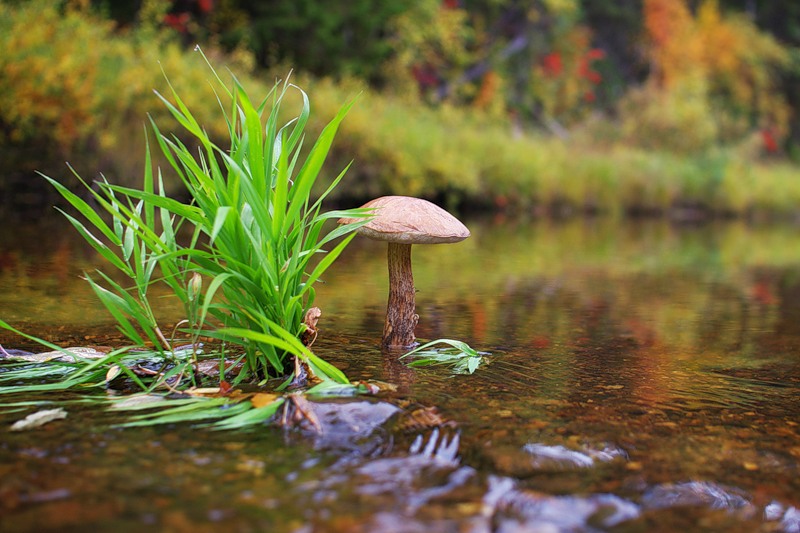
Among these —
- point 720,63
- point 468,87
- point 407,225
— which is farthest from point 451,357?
point 720,63

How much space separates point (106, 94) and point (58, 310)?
5.95 metres

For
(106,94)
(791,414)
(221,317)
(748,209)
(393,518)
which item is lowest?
(748,209)

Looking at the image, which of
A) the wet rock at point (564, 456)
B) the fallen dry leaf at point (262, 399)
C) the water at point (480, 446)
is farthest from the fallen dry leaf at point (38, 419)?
the wet rock at point (564, 456)

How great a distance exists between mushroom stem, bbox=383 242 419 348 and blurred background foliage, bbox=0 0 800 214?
5283 mm

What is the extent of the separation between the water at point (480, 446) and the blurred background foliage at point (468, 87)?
16.9ft

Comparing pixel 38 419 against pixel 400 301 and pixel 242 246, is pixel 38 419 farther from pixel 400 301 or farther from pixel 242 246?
pixel 400 301

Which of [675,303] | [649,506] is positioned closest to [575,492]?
[649,506]

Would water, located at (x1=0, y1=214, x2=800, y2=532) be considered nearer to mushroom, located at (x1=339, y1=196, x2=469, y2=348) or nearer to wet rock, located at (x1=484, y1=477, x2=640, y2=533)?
wet rock, located at (x1=484, y1=477, x2=640, y2=533)

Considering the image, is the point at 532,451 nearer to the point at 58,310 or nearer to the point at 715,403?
the point at 715,403

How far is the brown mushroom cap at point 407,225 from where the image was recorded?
101 inches

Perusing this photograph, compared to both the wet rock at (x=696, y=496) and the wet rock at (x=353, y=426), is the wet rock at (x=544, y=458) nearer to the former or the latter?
the wet rock at (x=696, y=496)

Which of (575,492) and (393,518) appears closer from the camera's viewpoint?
(393,518)

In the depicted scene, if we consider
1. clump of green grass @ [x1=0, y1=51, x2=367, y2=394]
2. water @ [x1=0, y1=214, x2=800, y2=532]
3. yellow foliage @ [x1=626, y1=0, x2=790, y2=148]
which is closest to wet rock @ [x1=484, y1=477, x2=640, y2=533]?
water @ [x1=0, y1=214, x2=800, y2=532]

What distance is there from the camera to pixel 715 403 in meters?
2.39
